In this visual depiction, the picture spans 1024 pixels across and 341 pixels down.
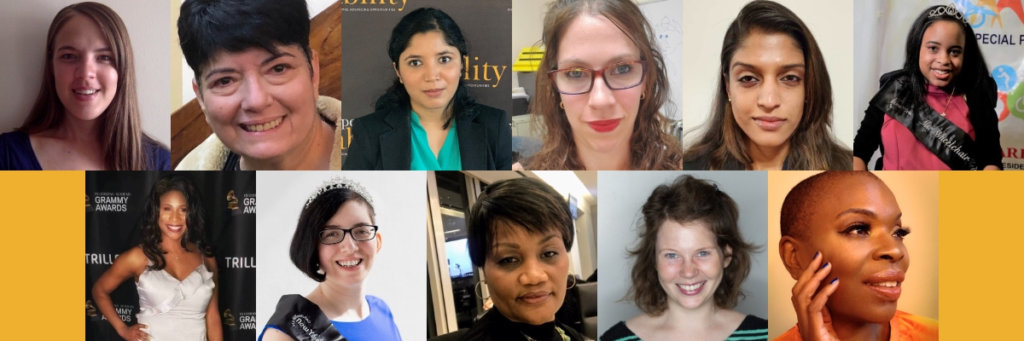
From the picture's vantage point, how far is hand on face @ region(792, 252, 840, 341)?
539 cm

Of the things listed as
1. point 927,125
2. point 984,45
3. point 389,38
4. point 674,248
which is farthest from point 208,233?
point 984,45

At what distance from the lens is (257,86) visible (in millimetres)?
5336

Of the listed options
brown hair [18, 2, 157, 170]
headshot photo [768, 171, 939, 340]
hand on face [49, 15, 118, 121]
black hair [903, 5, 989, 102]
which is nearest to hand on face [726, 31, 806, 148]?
headshot photo [768, 171, 939, 340]

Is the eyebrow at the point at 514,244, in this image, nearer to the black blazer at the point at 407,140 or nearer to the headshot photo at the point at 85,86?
the black blazer at the point at 407,140

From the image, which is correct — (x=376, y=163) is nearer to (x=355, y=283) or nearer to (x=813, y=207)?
(x=355, y=283)

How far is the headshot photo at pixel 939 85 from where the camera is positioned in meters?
5.53

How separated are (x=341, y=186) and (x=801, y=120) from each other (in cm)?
243

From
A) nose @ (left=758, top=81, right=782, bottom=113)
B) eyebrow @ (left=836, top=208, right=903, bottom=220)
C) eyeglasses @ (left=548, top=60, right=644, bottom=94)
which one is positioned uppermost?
eyeglasses @ (left=548, top=60, right=644, bottom=94)

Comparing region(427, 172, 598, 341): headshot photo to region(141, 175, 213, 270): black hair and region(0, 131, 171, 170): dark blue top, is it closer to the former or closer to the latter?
region(141, 175, 213, 270): black hair

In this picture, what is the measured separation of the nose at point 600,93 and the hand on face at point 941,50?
1.69 meters

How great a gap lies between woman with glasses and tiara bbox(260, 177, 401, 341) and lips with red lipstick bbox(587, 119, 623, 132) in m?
1.22

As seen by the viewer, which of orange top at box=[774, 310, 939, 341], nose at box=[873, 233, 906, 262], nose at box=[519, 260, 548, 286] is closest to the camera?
nose at box=[519, 260, 548, 286]

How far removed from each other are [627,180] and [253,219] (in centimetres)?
196

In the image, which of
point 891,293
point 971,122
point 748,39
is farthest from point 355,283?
point 971,122
